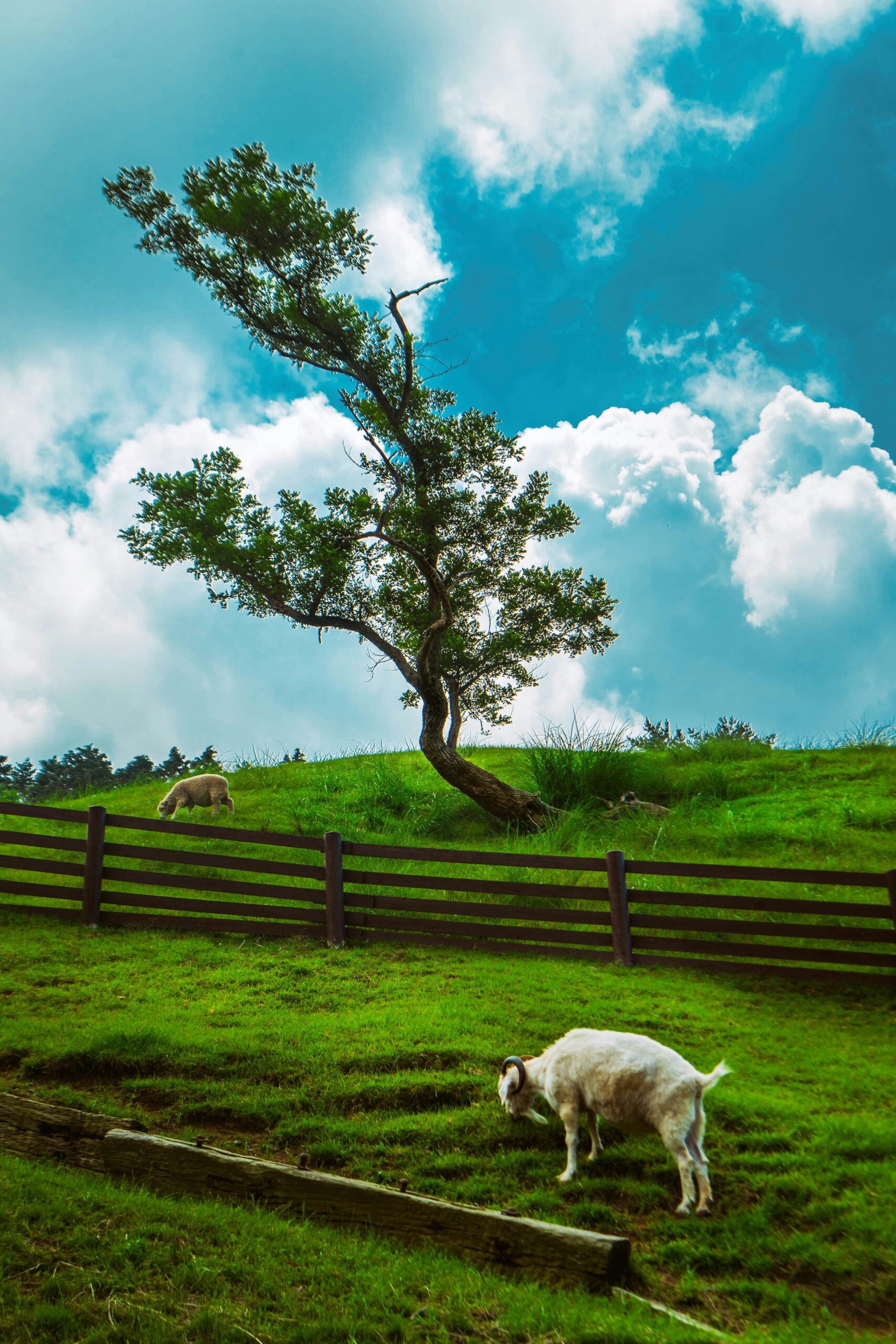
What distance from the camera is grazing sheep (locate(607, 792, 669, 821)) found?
1554cm

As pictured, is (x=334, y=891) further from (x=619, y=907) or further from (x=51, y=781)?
(x=51, y=781)

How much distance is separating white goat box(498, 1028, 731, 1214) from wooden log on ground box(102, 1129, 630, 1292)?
75 centimetres

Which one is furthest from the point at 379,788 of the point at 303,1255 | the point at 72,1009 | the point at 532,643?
the point at 303,1255

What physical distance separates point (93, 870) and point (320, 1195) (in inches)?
285

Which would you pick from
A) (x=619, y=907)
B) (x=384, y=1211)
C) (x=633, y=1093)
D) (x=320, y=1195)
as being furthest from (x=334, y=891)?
(x=633, y=1093)

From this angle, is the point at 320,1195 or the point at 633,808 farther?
the point at 633,808

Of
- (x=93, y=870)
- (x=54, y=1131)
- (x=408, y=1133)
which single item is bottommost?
(x=408, y=1133)

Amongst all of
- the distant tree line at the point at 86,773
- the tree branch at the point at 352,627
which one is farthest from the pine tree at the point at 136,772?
the tree branch at the point at 352,627

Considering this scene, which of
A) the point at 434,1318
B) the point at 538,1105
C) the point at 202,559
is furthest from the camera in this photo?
the point at 202,559

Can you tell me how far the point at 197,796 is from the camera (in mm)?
16594

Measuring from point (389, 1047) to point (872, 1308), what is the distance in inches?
148

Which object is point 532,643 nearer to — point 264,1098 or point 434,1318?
point 264,1098

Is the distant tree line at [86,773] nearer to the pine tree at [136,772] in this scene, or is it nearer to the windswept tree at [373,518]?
the pine tree at [136,772]

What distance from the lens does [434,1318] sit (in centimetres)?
356
